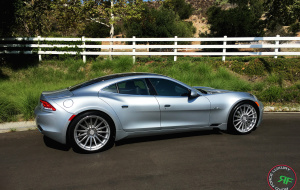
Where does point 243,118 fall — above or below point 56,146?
above

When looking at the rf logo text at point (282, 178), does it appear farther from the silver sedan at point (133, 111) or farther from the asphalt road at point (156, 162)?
the silver sedan at point (133, 111)

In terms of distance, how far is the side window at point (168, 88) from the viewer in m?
5.62

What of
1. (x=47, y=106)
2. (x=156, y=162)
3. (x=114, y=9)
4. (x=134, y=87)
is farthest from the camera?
(x=114, y=9)

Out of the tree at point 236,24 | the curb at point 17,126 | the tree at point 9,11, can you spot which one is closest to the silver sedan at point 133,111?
the curb at point 17,126

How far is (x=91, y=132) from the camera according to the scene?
5.04m

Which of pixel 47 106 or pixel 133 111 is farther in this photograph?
pixel 133 111

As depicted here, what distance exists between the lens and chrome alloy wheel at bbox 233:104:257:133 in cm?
602

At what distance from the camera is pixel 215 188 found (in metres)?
3.71

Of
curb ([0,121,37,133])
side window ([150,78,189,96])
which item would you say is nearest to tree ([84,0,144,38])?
curb ([0,121,37,133])

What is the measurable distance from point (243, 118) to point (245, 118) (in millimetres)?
50

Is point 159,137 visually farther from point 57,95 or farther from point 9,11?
point 9,11

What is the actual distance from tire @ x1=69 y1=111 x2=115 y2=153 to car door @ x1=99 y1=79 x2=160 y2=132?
278mm

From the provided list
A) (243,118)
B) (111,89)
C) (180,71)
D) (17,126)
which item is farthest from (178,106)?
(180,71)

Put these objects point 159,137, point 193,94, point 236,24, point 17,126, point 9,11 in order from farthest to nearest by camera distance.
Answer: point 236,24
point 9,11
point 17,126
point 159,137
point 193,94
